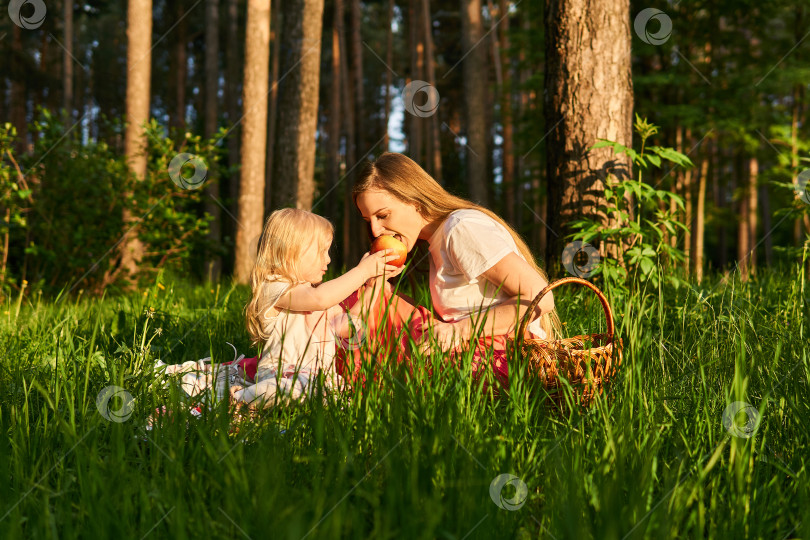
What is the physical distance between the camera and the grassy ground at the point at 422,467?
4.56ft

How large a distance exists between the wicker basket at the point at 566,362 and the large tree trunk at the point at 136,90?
593 centimetres

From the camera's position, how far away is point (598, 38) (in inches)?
166

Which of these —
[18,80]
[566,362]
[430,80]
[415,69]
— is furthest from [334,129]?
[566,362]

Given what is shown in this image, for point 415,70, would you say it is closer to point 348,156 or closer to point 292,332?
point 348,156

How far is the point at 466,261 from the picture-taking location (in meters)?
2.69

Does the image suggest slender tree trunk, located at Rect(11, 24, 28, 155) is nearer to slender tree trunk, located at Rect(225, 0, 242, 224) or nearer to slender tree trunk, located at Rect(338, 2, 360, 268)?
slender tree trunk, located at Rect(225, 0, 242, 224)

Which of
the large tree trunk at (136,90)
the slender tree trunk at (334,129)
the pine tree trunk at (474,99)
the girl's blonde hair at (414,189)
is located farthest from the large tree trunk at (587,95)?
the slender tree trunk at (334,129)

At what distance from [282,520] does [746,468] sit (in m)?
1.17

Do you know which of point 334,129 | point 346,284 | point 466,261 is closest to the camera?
point 466,261

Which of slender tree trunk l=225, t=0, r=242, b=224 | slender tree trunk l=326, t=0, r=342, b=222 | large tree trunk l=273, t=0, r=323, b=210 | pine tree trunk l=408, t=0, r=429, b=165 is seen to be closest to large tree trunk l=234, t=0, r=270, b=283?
large tree trunk l=273, t=0, r=323, b=210

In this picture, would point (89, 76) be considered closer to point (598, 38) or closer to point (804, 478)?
point (598, 38)

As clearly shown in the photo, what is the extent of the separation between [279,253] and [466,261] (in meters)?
0.89

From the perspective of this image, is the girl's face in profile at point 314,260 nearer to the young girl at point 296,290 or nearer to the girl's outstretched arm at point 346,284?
the young girl at point 296,290

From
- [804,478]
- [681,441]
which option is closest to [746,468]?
[804,478]
